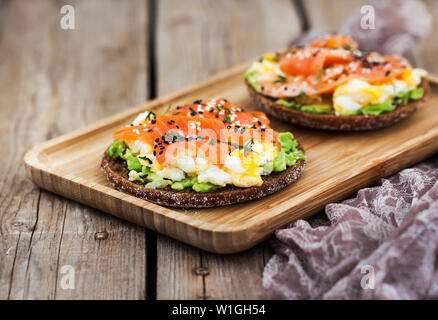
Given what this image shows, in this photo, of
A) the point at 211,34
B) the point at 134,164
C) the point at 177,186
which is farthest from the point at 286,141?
the point at 211,34

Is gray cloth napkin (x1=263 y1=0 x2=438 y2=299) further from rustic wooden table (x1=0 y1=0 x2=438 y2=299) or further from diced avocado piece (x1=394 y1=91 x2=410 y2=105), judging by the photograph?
diced avocado piece (x1=394 y1=91 x2=410 y2=105)

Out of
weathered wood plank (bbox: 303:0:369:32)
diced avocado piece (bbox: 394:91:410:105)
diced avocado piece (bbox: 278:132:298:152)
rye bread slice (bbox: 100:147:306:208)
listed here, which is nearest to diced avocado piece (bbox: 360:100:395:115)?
diced avocado piece (bbox: 394:91:410:105)

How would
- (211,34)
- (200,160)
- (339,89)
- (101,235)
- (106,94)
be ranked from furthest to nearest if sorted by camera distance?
(211,34) < (106,94) < (339,89) < (101,235) < (200,160)

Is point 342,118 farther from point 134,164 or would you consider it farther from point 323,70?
point 134,164

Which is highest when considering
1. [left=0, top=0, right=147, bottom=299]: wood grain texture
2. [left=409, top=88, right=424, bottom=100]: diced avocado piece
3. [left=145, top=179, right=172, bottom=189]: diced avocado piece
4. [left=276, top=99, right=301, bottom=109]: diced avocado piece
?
[left=409, top=88, right=424, bottom=100]: diced avocado piece

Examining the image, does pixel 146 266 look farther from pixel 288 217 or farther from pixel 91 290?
pixel 288 217

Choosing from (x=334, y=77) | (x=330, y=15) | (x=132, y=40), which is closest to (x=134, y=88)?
(x=132, y=40)
